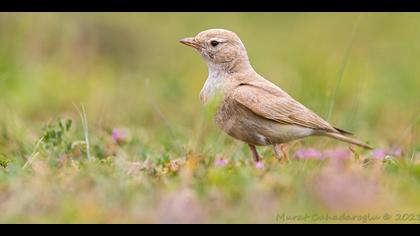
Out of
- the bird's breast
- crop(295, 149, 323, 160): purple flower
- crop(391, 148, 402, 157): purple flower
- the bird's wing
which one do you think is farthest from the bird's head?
crop(391, 148, 402, 157): purple flower

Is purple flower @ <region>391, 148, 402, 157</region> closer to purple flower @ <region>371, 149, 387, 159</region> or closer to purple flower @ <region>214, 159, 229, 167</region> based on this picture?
purple flower @ <region>371, 149, 387, 159</region>

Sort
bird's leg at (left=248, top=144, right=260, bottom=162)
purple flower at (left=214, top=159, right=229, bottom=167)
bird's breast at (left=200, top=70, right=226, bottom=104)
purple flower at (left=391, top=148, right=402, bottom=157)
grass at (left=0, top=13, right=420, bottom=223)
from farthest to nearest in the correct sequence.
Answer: bird's breast at (left=200, top=70, right=226, bottom=104) → purple flower at (left=391, top=148, right=402, bottom=157) → bird's leg at (left=248, top=144, right=260, bottom=162) → purple flower at (left=214, top=159, right=229, bottom=167) → grass at (left=0, top=13, right=420, bottom=223)

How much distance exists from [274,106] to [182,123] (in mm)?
3170

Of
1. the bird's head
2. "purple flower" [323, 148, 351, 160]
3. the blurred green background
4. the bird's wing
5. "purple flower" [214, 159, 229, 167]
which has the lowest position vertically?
the blurred green background

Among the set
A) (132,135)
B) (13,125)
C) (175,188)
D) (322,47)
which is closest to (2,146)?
(13,125)

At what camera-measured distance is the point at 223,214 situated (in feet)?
15.4

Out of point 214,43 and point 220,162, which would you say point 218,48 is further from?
point 220,162

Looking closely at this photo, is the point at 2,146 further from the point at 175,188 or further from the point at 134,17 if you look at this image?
the point at 134,17

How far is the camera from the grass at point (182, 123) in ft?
16.0

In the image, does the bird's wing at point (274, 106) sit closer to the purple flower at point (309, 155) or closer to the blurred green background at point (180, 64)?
the purple flower at point (309, 155)

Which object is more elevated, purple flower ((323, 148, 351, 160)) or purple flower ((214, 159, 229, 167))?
purple flower ((323, 148, 351, 160))

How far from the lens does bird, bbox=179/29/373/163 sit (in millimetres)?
6754

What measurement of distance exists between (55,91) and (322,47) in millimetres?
5429

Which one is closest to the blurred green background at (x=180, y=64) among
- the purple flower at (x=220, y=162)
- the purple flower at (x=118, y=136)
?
the purple flower at (x=118, y=136)
